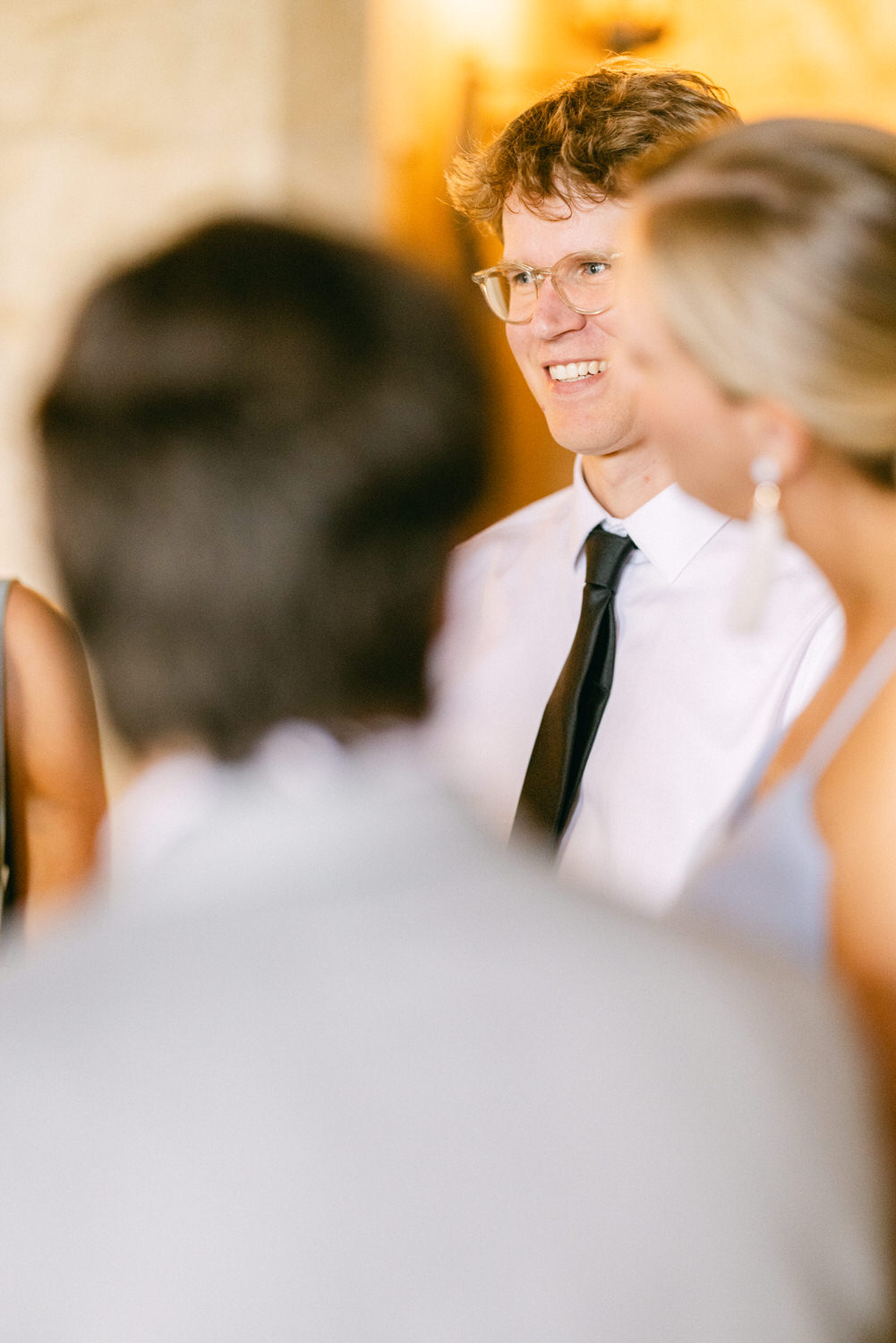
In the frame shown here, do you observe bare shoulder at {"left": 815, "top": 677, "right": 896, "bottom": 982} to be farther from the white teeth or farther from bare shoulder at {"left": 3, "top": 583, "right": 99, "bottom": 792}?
bare shoulder at {"left": 3, "top": 583, "right": 99, "bottom": 792}

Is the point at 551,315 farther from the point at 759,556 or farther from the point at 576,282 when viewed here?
the point at 759,556

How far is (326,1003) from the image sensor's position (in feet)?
2.02

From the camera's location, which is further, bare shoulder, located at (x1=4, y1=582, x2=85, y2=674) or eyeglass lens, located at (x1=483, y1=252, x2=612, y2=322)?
eyeglass lens, located at (x1=483, y1=252, x2=612, y2=322)

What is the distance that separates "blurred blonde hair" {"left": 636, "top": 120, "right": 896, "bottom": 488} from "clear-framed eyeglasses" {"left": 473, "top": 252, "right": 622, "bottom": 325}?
29.2 inches

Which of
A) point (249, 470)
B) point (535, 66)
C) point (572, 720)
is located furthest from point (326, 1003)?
point (535, 66)

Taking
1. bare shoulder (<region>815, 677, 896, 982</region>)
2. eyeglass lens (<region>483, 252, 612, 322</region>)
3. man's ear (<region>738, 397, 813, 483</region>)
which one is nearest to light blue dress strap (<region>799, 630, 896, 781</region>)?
bare shoulder (<region>815, 677, 896, 982</region>)

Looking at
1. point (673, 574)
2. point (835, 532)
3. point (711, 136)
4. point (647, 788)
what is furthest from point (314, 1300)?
point (673, 574)

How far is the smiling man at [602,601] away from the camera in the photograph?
152cm

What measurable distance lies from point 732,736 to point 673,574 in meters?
0.24

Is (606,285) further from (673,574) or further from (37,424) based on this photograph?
(37,424)

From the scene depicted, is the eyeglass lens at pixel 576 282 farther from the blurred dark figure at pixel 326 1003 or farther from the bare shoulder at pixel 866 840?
the blurred dark figure at pixel 326 1003

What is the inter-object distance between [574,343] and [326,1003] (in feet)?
4.20

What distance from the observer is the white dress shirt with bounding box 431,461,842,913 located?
1.50 meters

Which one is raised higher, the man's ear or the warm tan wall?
the warm tan wall
